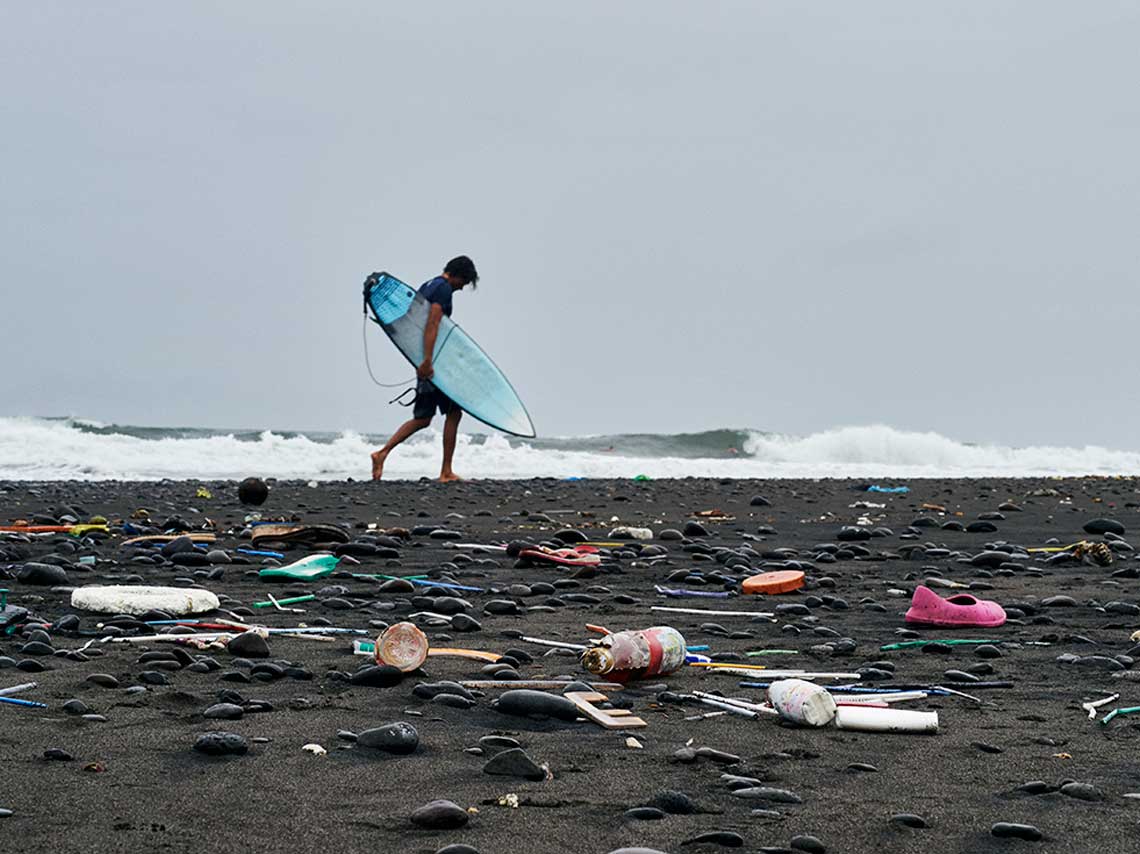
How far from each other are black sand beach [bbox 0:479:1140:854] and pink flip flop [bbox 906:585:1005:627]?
0.25 ft

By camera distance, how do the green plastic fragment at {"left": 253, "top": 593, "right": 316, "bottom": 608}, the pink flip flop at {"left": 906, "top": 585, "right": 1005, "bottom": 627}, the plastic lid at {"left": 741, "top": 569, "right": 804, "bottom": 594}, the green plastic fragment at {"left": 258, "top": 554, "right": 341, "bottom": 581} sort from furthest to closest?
1. the green plastic fragment at {"left": 258, "top": 554, "right": 341, "bottom": 581}
2. the plastic lid at {"left": 741, "top": 569, "right": 804, "bottom": 594}
3. the green plastic fragment at {"left": 253, "top": 593, "right": 316, "bottom": 608}
4. the pink flip flop at {"left": 906, "top": 585, "right": 1005, "bottom": 627}

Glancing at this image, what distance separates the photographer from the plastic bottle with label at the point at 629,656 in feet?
12.1

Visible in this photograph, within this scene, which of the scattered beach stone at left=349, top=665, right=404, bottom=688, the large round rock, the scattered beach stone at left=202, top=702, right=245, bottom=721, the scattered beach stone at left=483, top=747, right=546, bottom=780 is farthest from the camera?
the large round rock

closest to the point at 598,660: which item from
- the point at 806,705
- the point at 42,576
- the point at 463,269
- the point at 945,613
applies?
the point at 806,705

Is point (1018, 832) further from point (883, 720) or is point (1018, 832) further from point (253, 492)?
point (253, 492)

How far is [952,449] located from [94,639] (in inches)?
1064

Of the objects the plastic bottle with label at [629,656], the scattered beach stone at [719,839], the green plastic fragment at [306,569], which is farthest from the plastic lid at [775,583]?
the scattered beach stone at [719,839]

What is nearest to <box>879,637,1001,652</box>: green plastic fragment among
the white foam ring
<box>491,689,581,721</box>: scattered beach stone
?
<box>491,689,581,721</box>: scattered beach stone

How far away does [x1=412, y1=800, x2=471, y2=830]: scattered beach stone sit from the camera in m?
2.23

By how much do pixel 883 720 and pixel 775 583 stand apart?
8.38ft

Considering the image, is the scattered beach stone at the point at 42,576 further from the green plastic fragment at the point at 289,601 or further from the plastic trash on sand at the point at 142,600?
the green plastic fragment at the point at 289,601

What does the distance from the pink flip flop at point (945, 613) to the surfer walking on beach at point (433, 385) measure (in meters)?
10.9

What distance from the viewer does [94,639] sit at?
4156 mm

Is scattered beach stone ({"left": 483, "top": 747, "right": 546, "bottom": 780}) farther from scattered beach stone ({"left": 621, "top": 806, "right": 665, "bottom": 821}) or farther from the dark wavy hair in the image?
the dark wavy hair
